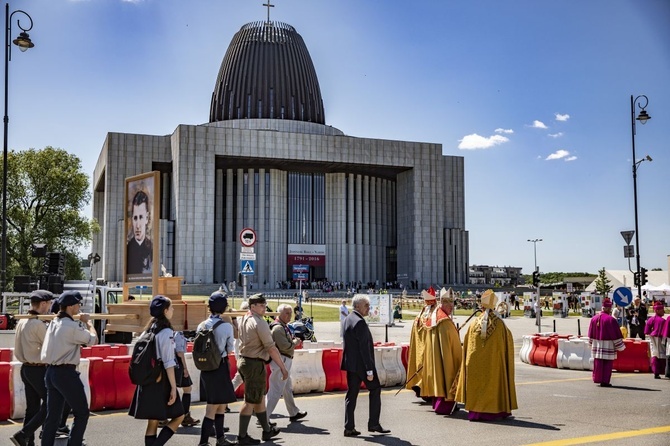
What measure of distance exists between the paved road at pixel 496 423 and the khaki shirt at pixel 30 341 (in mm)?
1374

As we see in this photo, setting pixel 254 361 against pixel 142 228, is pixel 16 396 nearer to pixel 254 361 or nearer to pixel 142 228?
pixel 254 361

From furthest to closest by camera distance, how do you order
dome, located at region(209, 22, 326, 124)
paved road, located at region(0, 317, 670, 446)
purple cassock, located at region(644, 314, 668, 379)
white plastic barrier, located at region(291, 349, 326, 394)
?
dome, located at region(209, 22, 326, 124)
purple cassock, located at region(644, 314, 668, 379)
white plastic barrier, located at region(291, 349, 326, 394)
paved road, located at region(0, 317, 670, 446)

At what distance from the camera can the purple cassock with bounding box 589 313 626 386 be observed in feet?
44.7

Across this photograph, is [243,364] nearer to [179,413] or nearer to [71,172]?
[179,413]

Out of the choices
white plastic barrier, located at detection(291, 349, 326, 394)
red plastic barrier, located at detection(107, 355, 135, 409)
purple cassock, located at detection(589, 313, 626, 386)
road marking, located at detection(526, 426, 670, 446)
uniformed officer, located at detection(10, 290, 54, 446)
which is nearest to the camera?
uniformed officer, located at detection(10, 290, 54, 446)

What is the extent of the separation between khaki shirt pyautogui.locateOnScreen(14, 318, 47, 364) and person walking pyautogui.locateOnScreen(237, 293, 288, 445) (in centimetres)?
233

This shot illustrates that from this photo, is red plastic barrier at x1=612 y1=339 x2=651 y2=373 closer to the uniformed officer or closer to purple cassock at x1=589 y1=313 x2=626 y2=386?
purple cassock at x1=589 y1=313 x2=626 y2=386

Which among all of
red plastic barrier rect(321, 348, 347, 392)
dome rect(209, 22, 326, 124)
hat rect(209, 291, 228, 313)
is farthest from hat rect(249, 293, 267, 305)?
dome rect(209, 22, 326, 124)

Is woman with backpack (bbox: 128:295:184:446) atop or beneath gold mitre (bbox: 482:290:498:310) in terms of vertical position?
beneath

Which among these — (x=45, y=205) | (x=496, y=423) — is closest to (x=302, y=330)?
(x=496, y=423)

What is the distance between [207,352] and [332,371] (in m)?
5.43

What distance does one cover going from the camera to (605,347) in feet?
44.9

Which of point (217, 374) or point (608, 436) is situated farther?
point (608, 436)

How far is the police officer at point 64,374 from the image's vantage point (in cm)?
748
